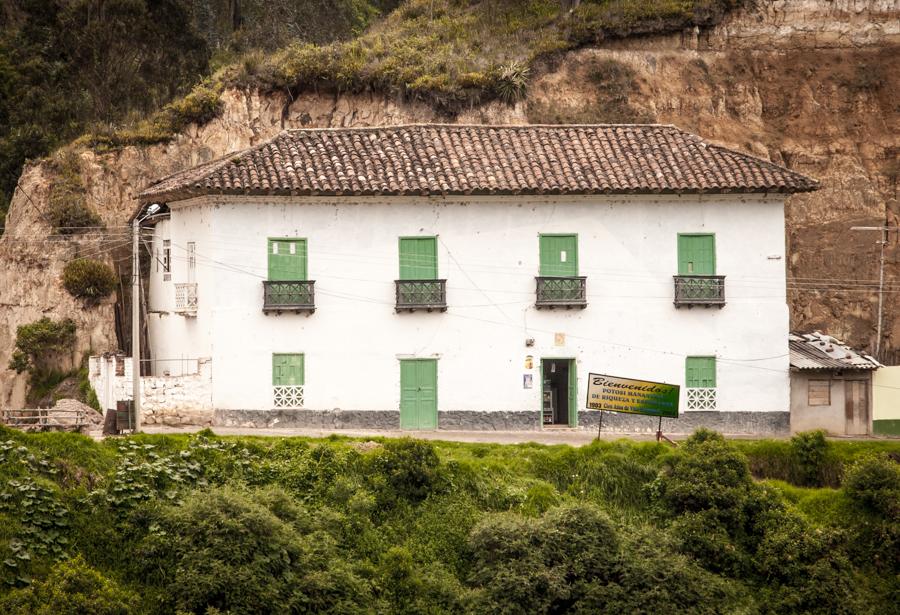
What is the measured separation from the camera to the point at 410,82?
43031 millimetres

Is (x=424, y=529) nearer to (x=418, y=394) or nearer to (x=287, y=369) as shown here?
(x=418, y=394)

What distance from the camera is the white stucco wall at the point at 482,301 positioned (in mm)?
34438

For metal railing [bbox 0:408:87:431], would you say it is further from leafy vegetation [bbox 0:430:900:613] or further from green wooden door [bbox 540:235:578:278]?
green wooden door [bbox 540:235:578:278]

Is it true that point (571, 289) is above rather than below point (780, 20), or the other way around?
below

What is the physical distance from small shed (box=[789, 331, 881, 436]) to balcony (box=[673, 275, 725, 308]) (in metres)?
2.60

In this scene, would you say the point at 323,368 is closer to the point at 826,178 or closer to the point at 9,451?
the point at 9,451

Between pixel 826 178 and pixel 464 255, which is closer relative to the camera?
pixel 464 255

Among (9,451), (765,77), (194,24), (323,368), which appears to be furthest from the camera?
(194,24)

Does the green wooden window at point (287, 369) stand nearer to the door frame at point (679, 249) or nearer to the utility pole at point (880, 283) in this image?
the door frame at point (679, 249)

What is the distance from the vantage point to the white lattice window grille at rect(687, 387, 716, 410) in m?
35.2

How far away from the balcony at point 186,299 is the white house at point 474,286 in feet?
0.20

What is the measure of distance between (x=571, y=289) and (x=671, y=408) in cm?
455

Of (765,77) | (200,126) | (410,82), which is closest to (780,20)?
(765,77)

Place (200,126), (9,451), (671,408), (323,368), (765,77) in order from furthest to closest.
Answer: (765,77), (200,126), (323,368), (671,408), (9,451)
